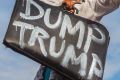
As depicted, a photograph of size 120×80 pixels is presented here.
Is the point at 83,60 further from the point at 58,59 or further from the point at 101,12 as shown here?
the point at 101,12

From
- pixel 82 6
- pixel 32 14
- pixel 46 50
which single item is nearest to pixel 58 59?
pixel 46 50

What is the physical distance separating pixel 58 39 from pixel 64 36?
19cm

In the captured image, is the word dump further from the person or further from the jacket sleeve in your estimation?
the jacket sleeve

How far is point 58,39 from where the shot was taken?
26.6ft

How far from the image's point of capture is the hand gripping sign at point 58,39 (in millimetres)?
7527

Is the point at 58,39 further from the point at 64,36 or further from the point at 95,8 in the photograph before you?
the point at 95,8

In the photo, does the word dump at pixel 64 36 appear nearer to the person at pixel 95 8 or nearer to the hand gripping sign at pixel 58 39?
the hand gripping sign at pixel 58 39

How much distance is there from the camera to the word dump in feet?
25.4

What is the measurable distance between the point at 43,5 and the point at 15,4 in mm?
696

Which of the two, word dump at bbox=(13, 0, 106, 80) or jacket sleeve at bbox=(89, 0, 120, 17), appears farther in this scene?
jacket sleeve at bbox=(89, 0, 120, 17)

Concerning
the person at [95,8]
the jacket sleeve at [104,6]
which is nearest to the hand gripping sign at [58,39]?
the person at [95,8]

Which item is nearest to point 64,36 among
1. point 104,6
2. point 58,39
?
point 58,39

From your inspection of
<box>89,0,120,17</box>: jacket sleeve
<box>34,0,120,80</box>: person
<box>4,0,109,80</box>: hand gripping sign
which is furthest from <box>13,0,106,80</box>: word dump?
<box>89,0,120,17</box>: jacket sleeve

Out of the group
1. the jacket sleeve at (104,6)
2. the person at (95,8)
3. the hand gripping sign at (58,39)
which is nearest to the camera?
the hand gripping sign at (58,39)
